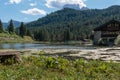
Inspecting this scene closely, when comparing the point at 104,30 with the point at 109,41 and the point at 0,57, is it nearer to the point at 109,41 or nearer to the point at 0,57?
the point at 109,41

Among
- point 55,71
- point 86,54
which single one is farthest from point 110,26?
point 55,71

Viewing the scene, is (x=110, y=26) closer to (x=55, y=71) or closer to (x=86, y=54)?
(x=86, y=54)

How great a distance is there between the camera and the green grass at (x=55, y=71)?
13891 mm

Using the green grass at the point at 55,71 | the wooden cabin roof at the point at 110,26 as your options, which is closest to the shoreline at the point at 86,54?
the green grass at the point at 55,71

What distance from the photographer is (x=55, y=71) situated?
52.0 ft

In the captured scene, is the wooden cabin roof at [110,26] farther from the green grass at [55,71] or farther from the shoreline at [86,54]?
the green grass at [55,71]

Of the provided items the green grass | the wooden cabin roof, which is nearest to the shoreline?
the green grass

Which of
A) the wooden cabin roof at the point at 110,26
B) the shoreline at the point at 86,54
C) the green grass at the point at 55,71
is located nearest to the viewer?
the green grass at the point at 55,71

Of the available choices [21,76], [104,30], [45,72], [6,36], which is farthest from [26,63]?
[6,36]

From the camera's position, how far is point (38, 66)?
53.9 feet

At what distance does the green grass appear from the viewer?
13891 mm

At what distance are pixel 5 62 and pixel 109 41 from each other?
2890 inches

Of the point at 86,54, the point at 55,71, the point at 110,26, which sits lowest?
the point at 86,54

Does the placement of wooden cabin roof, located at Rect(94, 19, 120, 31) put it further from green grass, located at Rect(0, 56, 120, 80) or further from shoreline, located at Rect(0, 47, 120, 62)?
green grass, located at Rect(0, 56, 120, 80)
